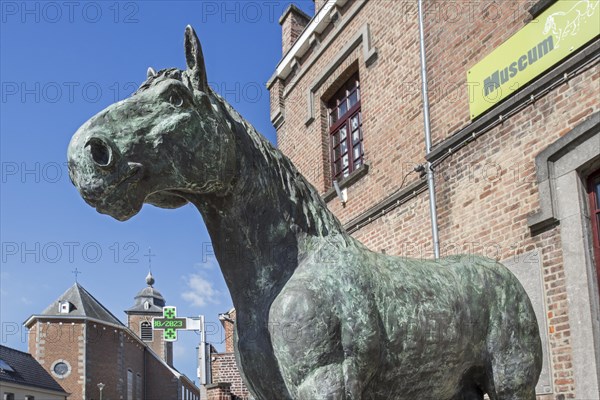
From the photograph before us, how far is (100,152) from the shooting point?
80.5 inches

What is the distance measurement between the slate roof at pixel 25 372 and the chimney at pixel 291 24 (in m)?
32.4

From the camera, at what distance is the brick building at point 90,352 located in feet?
166

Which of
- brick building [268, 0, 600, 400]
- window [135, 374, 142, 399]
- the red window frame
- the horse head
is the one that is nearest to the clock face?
window [135, 374, 142, 399]

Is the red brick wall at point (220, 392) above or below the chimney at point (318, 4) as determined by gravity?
below

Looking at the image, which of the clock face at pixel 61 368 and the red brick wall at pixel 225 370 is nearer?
the red brick wall at pixel 225 370

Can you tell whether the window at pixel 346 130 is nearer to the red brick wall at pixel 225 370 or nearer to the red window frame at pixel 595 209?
the red window frame at pixel 595 209

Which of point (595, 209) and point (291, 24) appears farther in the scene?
point (291, 24)

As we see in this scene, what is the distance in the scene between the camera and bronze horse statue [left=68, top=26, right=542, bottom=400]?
82.7 inches

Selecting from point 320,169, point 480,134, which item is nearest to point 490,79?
point 480,134

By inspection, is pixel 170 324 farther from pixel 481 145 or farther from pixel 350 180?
pixel 481 145

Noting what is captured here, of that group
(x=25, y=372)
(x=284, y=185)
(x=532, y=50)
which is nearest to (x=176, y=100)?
(x=284, y=185)

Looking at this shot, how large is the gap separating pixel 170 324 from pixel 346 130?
720 centimetres

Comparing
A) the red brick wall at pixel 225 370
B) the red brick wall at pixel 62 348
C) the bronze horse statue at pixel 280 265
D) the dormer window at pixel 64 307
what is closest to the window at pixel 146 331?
the dormer window at pixel 64 307

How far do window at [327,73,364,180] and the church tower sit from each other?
65159 millimetres
